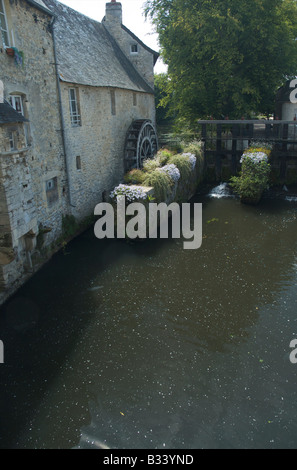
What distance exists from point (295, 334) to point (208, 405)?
7.38 ft

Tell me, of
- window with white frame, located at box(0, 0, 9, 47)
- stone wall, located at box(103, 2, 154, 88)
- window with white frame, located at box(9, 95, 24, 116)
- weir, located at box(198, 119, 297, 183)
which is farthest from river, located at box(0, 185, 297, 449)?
stone wall, located at box(103, 2, 154, 88)

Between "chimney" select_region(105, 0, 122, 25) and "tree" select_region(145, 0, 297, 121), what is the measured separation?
4.93ft

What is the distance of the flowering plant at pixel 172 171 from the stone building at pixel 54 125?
7.45ft

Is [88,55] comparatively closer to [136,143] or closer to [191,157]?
[136,143]

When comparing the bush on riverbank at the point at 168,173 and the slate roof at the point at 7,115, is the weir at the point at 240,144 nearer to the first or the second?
the bush on riverbank at the point at 168,173

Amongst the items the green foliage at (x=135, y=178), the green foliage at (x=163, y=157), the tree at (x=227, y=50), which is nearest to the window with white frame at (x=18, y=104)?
the green foliage at (x=135, y=178)

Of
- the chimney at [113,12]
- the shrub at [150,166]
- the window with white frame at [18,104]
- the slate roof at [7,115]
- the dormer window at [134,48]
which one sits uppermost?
the chimney at [113,12]

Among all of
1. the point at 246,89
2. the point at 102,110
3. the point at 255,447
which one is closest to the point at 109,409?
the point at 255,447

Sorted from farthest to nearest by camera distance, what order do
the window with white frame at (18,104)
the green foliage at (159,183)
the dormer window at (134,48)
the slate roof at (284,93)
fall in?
1. the dormer window at (134,48)
2. the slate roof at (284,93)
3. the green foliage at (159,183)
4. the window with white frame at (18,104)

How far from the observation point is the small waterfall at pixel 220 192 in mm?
15298

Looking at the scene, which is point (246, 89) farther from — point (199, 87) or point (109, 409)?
point (109, 409)

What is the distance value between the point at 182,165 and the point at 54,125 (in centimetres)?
521

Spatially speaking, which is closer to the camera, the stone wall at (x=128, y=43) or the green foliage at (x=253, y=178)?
the green foliage at (x=253, y=178)

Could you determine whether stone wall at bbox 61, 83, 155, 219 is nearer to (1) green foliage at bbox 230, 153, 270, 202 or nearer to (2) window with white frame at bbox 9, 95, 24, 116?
(2) window with white frame at bbox 9, 95, 24, 116
